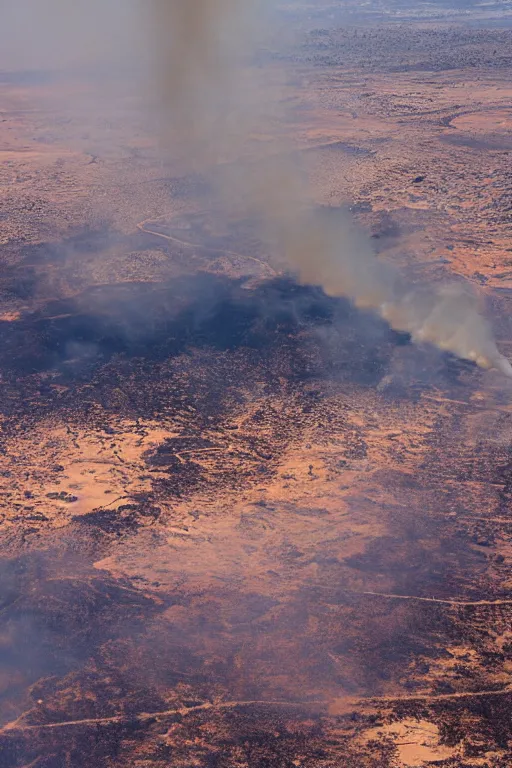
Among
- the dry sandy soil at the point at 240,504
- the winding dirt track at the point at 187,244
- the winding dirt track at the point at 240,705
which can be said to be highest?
the winding dirt track at the point at 187,244

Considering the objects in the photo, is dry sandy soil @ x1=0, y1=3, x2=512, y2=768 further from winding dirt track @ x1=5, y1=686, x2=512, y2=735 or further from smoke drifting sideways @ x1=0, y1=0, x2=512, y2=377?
smoke drifting sideways @ x1=0, y1=0, x2=512, y2=377

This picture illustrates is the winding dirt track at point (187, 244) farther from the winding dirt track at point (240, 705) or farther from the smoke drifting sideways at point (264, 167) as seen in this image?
the winding dirt track at point (240, 705)

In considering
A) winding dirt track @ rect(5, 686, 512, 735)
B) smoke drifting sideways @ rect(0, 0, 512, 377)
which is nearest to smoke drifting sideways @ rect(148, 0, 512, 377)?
smoke drifting sideways @ rect(0, 0, 512, 377)

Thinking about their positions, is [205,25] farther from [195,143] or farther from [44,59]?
[195,143]

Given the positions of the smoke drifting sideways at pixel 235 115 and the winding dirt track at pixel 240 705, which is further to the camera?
the smoke drifting sideways at pixel 235 115

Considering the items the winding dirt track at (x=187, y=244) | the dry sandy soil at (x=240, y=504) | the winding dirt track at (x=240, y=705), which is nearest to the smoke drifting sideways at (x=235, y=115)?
the winding dirt track at (x=187, y=244)

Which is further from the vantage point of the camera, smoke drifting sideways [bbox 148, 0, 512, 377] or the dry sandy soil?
smoke drifting sideways [bbox 148, 0, 512, 377]

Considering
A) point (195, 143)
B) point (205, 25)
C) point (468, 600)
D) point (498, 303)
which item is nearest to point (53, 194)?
point (195, 143)
